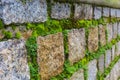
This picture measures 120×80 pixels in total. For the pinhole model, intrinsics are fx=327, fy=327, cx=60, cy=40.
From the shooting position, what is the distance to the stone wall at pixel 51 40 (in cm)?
129

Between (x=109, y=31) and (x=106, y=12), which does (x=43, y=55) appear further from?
(x=109, y=31)

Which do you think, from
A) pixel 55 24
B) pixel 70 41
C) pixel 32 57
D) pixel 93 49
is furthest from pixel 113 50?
pixel 32 57

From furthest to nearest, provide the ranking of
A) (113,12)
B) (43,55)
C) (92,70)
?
1. (113,12)
2. (92,70)
3. (43,55)

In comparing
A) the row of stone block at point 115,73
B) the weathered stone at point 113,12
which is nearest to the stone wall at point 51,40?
the row of stone block at point 115,73

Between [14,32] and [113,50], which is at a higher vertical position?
[14,32]

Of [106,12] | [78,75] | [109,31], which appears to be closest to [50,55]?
[78,75]

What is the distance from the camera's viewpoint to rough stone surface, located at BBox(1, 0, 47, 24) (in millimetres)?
1257

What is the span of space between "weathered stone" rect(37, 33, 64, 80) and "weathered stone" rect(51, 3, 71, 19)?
0.11 metres

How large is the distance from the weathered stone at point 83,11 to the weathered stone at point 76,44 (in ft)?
0.32

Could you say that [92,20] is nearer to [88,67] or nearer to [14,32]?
[88,67]

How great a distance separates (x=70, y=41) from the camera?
6.64ft

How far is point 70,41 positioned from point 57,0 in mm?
357

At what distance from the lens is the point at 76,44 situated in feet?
7.04

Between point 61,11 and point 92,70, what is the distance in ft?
3.11
